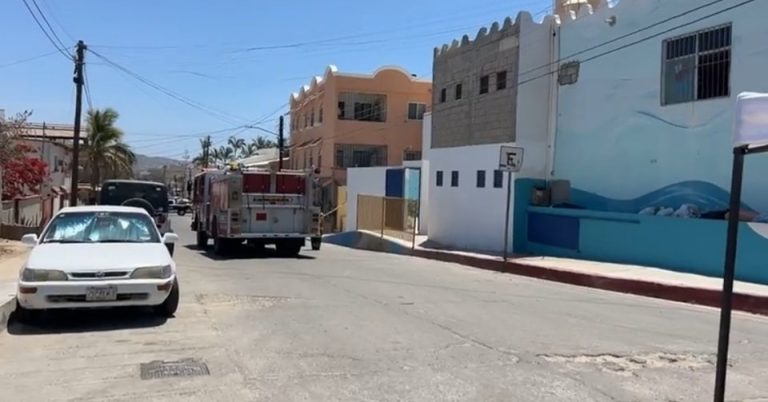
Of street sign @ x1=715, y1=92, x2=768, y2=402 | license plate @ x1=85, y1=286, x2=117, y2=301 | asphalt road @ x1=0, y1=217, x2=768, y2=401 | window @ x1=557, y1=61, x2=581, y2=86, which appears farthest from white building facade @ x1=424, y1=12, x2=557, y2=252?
street sign @ x1=715, y1=92, x2=768, y2=402

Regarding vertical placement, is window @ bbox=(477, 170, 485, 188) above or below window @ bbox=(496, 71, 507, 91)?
below

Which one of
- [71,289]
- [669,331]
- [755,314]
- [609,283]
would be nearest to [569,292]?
[609,283]

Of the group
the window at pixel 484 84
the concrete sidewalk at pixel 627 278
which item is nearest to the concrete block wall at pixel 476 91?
the window at pixel 484 84

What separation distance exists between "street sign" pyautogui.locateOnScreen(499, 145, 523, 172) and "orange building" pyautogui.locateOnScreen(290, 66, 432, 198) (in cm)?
2754

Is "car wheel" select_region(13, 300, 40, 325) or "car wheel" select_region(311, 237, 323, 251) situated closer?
"car wheel" select_region(13, 300, 40, 325)

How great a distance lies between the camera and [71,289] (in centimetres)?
869

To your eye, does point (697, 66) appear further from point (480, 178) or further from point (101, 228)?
point (101, 228)

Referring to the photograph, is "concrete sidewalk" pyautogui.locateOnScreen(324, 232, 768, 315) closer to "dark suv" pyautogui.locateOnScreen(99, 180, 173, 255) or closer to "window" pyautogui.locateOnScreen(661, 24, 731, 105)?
"window" pyautogui.locateOnScreen(661, 24, 731, 105)

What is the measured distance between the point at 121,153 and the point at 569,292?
51.8 metres

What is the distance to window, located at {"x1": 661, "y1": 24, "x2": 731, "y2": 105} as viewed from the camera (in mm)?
15570

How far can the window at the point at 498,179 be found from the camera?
21.9 metres

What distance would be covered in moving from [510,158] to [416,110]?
28.5 meters

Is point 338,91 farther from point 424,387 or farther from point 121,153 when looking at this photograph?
point 424,387

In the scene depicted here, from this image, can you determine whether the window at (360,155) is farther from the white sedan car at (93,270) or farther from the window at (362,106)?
the white sedan car at (93,270)
